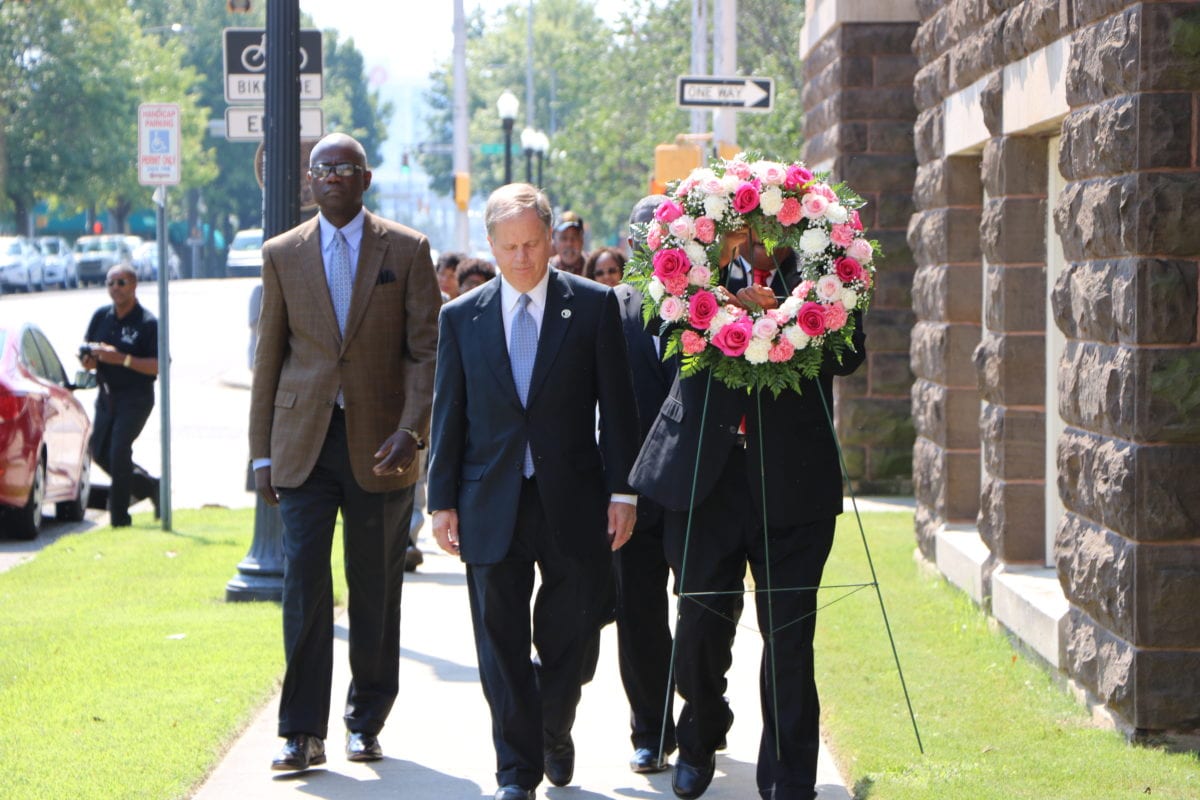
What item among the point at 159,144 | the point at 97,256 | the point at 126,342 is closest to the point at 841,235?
the point at 126,342

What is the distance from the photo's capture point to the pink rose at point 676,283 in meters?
5.49

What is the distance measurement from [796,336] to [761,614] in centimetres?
94

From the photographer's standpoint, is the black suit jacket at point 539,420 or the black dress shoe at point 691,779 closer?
the black suit jacket at point 539,420

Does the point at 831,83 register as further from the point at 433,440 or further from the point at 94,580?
the point at 433,440

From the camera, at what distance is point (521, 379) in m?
5.81

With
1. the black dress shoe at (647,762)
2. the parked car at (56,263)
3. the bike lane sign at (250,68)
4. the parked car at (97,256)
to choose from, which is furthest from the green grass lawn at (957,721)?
the parked car at (97,256)

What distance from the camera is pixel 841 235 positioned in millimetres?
5531

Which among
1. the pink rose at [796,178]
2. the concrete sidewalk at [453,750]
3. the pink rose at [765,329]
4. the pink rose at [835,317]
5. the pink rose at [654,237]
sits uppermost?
the pink rose at [796,178]

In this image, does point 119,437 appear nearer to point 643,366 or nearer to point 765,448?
point 643,366

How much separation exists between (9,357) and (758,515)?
8966 mm

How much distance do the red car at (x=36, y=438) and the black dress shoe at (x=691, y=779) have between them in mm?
8011

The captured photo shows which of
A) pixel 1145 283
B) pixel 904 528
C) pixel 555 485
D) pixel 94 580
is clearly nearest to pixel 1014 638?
pixel 1145 283

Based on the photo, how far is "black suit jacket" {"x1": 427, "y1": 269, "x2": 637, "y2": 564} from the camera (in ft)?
18.9

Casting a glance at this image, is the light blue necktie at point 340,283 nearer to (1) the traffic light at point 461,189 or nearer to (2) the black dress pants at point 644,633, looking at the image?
(2) the black dress pants at point 644,633
